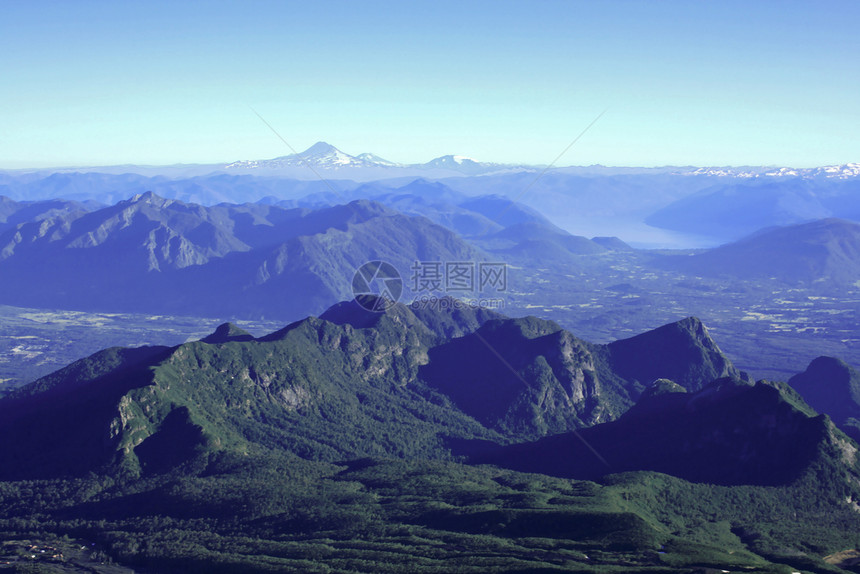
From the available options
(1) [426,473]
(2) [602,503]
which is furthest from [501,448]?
(2) [602,503]

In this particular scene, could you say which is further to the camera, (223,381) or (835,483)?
(223,381)

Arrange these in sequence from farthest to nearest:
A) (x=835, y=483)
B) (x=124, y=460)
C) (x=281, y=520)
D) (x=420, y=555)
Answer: (x=124, y=460)
(x=835, y=483)
(x=281, y=520)
(x=420, y=555)

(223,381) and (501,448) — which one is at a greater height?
(223,381)

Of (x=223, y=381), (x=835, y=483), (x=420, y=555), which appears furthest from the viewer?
(x=223, y=381)

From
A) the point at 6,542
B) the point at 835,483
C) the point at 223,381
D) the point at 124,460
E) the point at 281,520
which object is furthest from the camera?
the point at 223,381

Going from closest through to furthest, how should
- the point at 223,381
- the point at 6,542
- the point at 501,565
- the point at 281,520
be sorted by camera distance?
1. the point at 501,565
2. the point at 6,542
3. the point at 281,520
4. the point at 223,381

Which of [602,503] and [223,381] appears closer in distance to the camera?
[602,503]

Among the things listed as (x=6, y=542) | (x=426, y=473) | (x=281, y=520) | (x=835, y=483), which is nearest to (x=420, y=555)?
(x=281, y=520)

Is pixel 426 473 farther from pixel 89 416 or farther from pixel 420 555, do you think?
pixel 89 416

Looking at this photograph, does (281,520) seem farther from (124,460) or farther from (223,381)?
(223,381)
